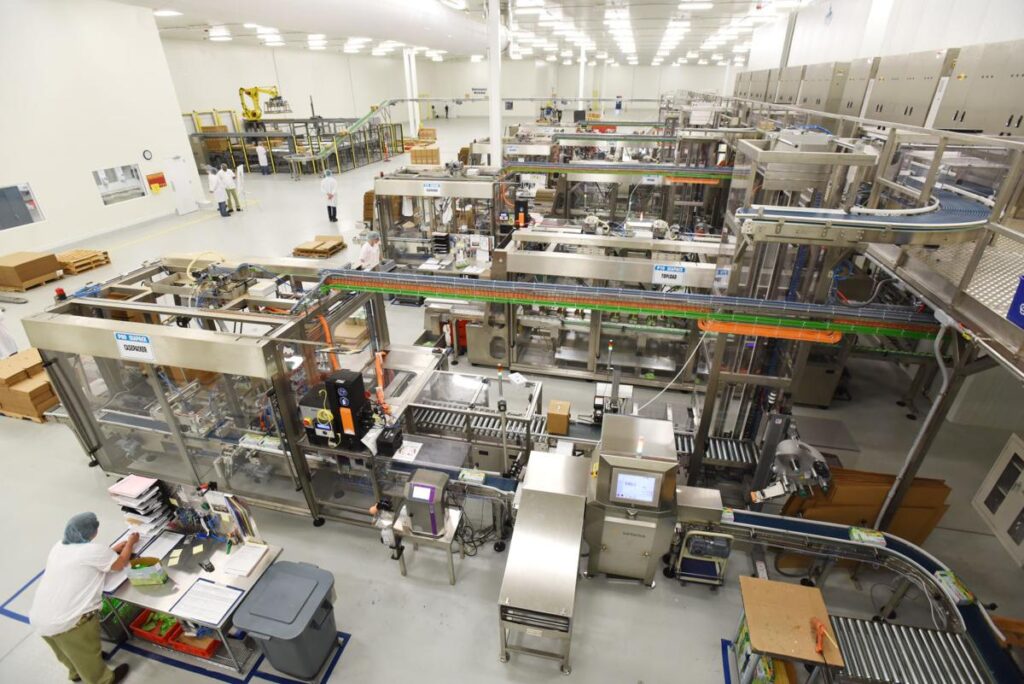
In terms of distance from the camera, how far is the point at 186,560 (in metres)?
3.57

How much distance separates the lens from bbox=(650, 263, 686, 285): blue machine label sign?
5.45m

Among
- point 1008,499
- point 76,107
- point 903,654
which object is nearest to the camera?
point 1008,499

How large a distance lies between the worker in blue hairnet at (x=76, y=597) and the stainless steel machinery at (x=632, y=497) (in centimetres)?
333

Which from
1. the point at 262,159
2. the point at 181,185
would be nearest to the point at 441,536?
the point at 181,185

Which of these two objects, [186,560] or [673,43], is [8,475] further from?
[673,43]

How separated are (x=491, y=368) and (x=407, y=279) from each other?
9.06ft

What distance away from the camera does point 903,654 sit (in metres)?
3.04

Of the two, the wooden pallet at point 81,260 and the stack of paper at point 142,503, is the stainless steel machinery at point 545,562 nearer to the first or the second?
the stack of paper at point 142,503

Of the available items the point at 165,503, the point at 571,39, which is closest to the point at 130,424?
the point at 165,503

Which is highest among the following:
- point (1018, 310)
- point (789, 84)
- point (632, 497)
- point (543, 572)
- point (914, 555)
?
point (789, 84)

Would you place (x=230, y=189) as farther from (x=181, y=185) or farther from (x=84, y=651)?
(x=84, y=651)

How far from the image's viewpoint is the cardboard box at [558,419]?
178 inches

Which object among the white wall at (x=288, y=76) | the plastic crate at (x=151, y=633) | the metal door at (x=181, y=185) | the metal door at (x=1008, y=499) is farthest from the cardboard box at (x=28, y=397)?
the white wall at (x=288, y=76)

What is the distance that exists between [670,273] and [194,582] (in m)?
5.21
